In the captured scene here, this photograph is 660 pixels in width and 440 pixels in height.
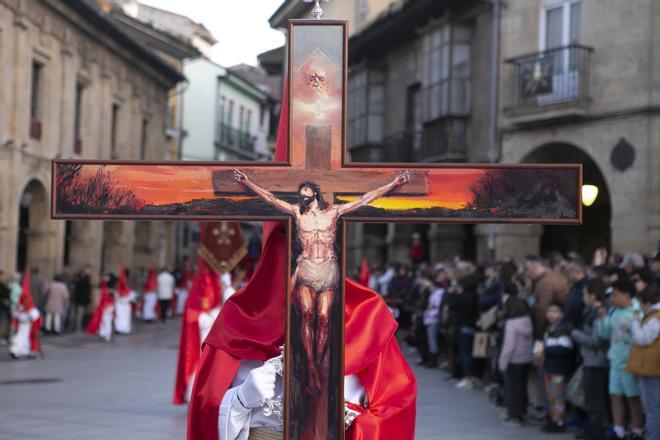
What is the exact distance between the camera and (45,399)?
42.8 feet

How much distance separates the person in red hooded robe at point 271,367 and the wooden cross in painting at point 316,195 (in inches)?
7.3

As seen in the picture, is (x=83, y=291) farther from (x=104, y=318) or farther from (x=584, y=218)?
(x=584, y=218)

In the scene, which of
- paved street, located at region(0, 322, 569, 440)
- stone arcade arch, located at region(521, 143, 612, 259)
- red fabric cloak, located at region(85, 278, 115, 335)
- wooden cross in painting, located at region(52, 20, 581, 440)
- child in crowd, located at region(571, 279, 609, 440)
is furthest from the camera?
red fabric cloak, located at region(85, 278, 115, 335)

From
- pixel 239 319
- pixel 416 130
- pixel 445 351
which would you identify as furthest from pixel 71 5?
pixel 239 319

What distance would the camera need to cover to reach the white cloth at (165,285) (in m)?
29.8

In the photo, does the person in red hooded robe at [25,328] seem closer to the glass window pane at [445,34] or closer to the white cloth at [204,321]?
the white cloth at [204,321]

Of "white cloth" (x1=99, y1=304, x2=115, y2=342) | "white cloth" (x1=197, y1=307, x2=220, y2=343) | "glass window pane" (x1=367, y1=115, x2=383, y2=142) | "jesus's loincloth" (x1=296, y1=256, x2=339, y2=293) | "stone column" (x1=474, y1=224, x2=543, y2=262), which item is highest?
"glass window pane" (x1=367, y1=115, x2=383, y2=142)

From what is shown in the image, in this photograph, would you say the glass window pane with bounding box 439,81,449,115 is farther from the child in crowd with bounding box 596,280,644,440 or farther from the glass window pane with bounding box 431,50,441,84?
the child in crowd with bounding box 596,280,644,440

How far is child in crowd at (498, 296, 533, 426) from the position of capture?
37.3 feet

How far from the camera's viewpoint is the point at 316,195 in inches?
156

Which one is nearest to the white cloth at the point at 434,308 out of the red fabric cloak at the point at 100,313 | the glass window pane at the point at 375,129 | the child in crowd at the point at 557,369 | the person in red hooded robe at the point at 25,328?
the child in crowd at the point at 557,369

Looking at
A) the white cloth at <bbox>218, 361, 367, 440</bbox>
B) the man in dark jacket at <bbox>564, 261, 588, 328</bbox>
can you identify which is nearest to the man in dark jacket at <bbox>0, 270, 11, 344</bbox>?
the man in dark jacket at <bbox>564, 261, 588, 328</bbox>

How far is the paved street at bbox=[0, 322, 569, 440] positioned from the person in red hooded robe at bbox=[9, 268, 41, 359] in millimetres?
327

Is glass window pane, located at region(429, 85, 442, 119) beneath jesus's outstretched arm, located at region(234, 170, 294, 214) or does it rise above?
above
